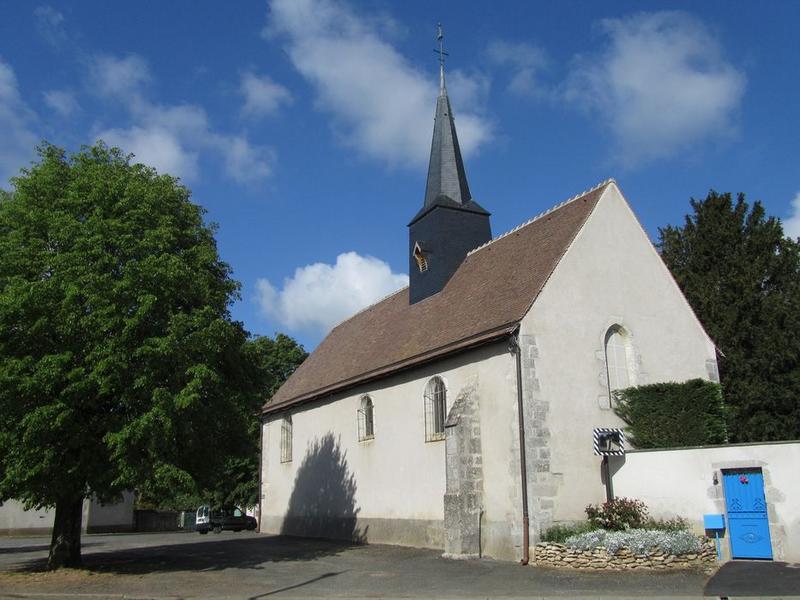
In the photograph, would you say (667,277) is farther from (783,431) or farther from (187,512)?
(187,512)

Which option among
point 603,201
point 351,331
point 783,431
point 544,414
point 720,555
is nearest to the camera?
point 720,555

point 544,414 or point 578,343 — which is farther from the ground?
point 578,343

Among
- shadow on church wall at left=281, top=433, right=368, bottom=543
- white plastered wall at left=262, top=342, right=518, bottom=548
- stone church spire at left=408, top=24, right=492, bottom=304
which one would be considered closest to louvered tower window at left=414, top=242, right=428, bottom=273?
stone church spire at left=408, top=24, right=492, bottom=304

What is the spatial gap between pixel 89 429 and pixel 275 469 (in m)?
15.1

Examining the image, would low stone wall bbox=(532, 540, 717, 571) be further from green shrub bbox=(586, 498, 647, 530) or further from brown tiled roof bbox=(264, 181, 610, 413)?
brown tiled roof bbox=(264, 181, 610, 413)

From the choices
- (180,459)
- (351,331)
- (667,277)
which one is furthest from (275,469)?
(667,277)

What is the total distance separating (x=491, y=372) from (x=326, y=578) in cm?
593

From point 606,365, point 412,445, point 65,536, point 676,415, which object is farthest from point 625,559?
point 65,536

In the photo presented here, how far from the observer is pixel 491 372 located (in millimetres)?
16734

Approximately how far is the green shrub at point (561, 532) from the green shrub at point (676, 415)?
255cm

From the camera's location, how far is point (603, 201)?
60.2 ft

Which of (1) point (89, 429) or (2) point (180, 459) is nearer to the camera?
(1) point (89, 429)

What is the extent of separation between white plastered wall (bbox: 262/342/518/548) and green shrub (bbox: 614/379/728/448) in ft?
9.92

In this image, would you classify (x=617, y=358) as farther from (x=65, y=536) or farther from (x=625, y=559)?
(x=65, y=536)
